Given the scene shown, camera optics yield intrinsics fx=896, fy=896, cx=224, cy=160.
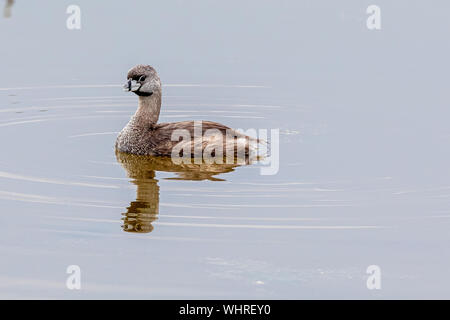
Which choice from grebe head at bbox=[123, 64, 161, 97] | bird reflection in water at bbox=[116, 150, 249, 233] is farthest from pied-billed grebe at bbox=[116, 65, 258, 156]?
bird reflection in water at bbox=[116, 150, 249, 233]

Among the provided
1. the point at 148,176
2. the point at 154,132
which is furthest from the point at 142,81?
the point at 148,176

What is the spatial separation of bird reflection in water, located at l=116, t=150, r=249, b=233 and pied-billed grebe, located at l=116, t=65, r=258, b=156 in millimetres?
190

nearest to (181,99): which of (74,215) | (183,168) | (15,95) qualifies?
(15,95)

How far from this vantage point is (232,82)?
20.5 m

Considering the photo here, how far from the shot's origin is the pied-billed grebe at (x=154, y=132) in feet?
47.3

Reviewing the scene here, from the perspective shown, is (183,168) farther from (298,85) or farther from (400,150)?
(298,85)

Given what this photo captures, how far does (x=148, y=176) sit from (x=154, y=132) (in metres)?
1.67

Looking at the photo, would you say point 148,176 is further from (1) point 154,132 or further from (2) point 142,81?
(2) point 142,81

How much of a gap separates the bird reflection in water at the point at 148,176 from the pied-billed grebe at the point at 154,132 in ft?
0.62

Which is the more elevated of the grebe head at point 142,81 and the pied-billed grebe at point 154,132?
the grebe head at point 142,81

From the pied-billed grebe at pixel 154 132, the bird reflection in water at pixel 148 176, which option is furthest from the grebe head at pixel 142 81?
the bird reflection in water at pixel 148 176

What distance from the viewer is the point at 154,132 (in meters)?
14.8

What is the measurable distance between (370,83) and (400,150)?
5.66 meters

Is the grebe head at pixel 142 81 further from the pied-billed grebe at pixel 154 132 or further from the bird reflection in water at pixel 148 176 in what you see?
the bird reflection in water at pixel 148 176
